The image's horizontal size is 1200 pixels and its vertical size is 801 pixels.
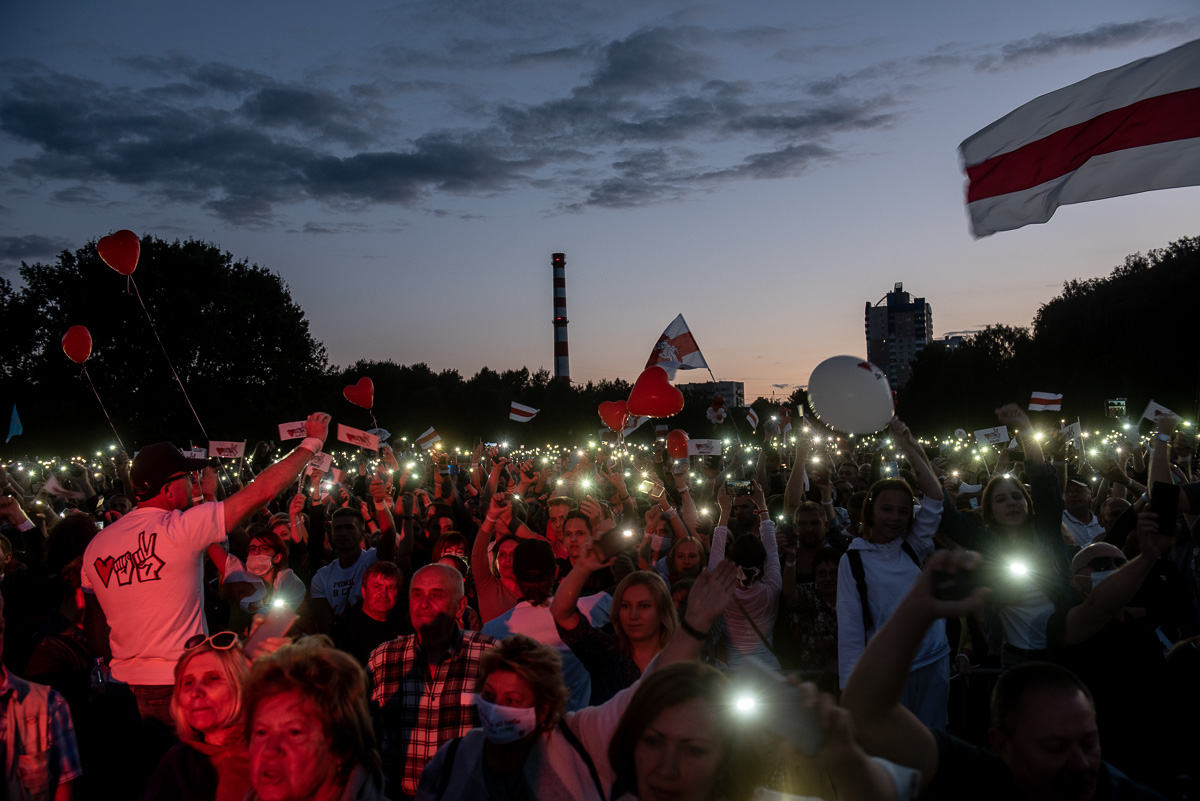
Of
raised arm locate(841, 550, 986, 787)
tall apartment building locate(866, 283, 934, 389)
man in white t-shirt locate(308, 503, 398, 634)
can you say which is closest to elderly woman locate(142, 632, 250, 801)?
raised arm locate(841, 550, 986, 787)

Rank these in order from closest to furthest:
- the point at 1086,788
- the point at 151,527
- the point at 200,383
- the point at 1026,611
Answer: the point at 1086,788 < the point at 151,527 < the point at 1026,611 < the point at 200,383

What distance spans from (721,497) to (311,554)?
16.6ft

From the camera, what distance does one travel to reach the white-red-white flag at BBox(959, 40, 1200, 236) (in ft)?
17.4

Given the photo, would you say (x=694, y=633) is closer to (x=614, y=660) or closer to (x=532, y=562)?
(x=614, y=660)

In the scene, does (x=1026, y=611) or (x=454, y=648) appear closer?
(x=454, y=648)

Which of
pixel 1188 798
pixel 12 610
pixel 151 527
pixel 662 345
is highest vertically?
pixel 662 345

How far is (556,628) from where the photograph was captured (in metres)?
4.23

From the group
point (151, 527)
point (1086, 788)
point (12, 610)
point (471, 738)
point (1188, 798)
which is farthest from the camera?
point (12, 610)

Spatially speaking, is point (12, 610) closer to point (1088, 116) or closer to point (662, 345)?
point (1088, 116)

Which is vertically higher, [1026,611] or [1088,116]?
[1088,116]

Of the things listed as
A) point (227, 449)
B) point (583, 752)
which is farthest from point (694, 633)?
point (227, 449)

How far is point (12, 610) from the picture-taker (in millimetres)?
5527

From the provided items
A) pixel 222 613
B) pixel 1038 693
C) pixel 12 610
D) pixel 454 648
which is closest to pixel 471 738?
pixel 454 648

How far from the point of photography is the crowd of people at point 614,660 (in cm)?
232
